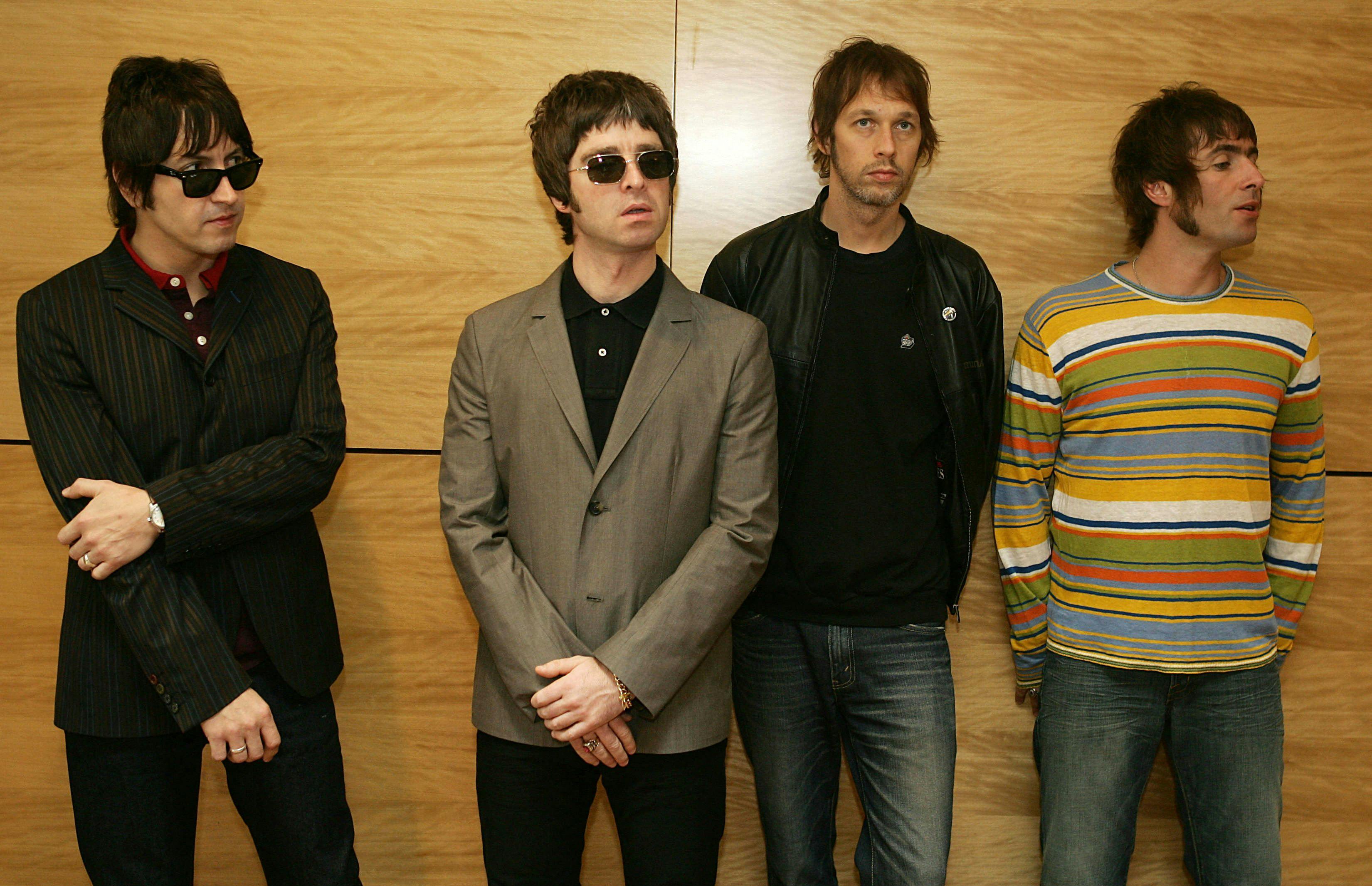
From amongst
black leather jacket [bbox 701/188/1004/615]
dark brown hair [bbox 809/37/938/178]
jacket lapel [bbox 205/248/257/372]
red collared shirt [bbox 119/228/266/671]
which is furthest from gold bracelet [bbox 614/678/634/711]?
dark brown hair [bbox 809/37/938/178]

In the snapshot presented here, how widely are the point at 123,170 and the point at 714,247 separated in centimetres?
146

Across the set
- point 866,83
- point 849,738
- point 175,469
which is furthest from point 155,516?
point 866,83

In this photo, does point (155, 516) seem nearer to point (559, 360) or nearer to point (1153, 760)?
point (559, 360)

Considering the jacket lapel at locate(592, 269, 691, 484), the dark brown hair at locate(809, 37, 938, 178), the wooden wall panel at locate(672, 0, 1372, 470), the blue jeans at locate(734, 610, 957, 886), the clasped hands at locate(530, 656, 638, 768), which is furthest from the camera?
the wooden wall panel at locate(672, 0, 1372, 470)

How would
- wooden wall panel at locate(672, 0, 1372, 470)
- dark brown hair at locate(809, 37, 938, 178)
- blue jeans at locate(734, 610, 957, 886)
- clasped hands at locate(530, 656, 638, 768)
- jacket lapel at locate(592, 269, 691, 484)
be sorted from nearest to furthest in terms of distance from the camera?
1. clasped hands at locate(530, 656, 638, 768)
2. jacket lapel at locate(592, 269, 691, 484)
3. blue jeans at locate(734, 610, 957, 886)
4. dark brown hair at locate(809, 37, 938, 178)
5. wooden wall panel at locate(672, 0, 1372, 470)

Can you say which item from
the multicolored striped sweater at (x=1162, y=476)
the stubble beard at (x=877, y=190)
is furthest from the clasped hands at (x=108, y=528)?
the multicolored striped sweater at (x=1162, y=476)

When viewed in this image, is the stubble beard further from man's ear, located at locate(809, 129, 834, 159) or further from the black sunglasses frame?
the black sunglasses frame

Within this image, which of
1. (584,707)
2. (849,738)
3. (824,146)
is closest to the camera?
(584,707)

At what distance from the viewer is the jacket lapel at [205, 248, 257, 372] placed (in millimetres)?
1987

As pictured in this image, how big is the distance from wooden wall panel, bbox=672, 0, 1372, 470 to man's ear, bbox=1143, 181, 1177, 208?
0.31 m

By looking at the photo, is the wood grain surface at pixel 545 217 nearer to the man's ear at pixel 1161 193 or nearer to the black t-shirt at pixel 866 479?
the man's ear at pixel 1161 193

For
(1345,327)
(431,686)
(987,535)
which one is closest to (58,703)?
(431,686)

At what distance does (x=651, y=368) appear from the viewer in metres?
1.96

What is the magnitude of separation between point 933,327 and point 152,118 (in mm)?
1721
